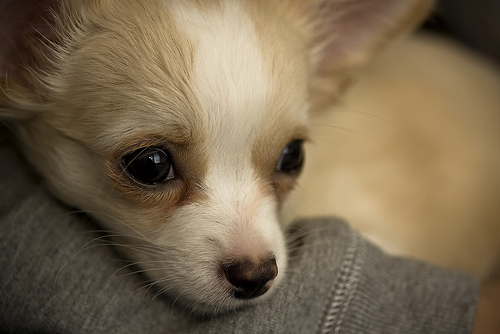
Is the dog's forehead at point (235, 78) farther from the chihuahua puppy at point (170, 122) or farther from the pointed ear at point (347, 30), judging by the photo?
the pointed ear at point (347, 30)

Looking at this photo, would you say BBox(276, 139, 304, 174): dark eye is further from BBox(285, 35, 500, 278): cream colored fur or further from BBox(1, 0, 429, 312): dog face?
BBox(285, 35, 500, 278): cream colored fur

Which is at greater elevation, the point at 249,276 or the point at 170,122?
the point at 170,122

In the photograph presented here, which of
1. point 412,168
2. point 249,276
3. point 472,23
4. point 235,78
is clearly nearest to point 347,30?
point 412,168

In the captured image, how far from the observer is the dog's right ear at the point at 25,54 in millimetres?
1268

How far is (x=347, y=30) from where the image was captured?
5.61ft

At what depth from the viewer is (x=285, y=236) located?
142cm

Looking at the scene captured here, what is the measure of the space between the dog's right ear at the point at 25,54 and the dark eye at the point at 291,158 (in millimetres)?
649

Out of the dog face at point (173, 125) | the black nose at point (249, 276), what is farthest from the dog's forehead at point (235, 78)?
the black nose at point (249, 276)

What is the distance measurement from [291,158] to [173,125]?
1.31 ft

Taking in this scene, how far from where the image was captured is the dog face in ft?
3.82

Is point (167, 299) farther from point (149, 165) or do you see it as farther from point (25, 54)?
point (25, 54)

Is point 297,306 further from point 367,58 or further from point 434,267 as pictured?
point 367,58

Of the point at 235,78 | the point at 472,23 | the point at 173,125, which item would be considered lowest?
the point at 173,125

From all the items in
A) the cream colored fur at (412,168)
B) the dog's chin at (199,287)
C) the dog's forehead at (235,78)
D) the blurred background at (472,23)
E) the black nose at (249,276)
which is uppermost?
the blurred background at (472,23)
